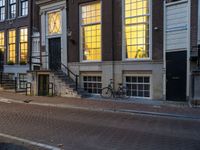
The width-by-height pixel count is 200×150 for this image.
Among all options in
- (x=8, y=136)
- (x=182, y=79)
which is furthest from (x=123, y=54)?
(x=8, y=136)

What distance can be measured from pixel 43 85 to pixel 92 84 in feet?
11.7

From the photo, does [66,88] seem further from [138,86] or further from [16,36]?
[16,36]

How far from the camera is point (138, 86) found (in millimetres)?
17156

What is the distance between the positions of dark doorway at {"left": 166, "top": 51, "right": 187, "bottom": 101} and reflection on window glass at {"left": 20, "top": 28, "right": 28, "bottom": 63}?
13698mm

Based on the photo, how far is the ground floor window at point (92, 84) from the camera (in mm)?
18812

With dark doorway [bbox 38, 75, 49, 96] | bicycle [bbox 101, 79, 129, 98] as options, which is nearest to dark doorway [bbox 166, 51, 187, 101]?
bicycle [bbox 101, 79, 129, 98]

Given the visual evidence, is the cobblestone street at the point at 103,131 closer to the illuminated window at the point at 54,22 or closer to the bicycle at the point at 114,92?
the bicycle at the point at 114,92

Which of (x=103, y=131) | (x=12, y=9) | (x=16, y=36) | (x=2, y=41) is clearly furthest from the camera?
(x=2, y=41)

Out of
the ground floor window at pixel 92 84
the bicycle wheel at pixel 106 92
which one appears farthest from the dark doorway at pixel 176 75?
the ground floor window at pixel 92 84

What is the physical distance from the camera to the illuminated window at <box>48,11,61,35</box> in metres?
21.0

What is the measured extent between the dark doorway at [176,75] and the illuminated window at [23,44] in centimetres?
1370

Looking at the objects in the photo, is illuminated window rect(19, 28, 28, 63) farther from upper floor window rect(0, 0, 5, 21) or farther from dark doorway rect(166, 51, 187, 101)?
dark doorway rect(166, 51, 187, 101)

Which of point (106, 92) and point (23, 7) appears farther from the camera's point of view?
point (23, 7)

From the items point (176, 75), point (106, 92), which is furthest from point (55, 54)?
point (176, 75)
